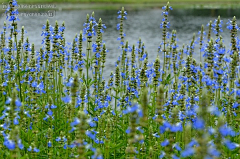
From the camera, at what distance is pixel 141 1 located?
91250 mm

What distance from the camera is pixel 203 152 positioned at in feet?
7.23

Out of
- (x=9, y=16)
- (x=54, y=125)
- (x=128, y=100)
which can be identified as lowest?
(x=54, y=125)

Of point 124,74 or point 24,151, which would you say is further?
point 124,74

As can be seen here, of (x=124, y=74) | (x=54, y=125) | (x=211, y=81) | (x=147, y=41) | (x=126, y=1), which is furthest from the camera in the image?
(x=126, y=1)

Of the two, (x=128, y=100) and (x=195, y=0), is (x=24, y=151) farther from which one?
(x=195, y=0)

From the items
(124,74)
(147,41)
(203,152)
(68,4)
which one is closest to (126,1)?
(68,4)

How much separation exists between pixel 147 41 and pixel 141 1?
6548 centimetres

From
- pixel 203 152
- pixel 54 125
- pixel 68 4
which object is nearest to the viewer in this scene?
pixel 203 152

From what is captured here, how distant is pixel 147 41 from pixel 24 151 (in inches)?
915

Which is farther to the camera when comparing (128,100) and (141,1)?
(141,1)

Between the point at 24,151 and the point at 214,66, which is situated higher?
the point at 214,66

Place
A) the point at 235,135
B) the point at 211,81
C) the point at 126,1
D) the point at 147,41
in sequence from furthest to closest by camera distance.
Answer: the point at 126,1 → the point at 147,41 → the point at 235,135 → the point at 211,81

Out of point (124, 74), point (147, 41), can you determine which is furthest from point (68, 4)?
point (124, 74)

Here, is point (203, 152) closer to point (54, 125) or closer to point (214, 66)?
point (214, 66)
